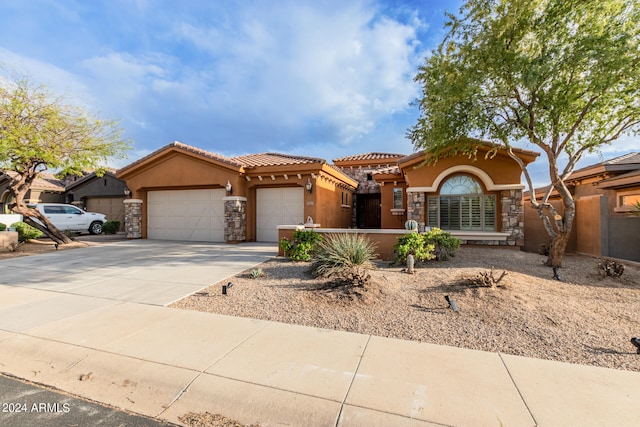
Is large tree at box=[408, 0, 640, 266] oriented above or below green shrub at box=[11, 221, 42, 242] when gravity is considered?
above

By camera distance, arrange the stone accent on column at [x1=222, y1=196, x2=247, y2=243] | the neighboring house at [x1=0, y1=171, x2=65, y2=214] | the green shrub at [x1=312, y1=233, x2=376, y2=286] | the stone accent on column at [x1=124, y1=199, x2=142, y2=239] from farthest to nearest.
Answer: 1. the neighboring house at [x1=0, y1=171, x2=65, y2=214]
2. the stone accent on column at [x1=124, y1=199, x2=142, y2=239]
3. the stone accent on column at [x1=222, y1=196, x2=247, y2=243]
4. the green shrub at [x1=312, y1=233, x2=376, y2=286]

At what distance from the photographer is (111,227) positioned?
18.3 m

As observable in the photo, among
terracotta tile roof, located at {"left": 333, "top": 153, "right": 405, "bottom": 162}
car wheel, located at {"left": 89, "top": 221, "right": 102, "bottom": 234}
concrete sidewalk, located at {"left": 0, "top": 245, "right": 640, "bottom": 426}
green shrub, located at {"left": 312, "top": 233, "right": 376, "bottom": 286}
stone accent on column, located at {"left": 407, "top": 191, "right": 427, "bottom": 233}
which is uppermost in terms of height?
terracotta tile roof, located at {"left": 333, "top": 153, "right": 405, "bottom": 162}

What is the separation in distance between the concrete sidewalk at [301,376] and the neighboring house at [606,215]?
8.74 meters

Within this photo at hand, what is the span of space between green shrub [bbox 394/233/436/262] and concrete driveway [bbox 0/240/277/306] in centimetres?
414

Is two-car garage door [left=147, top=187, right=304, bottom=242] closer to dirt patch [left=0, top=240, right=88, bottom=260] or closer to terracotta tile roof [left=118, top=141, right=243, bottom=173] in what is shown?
terracotta tile roof [left=118, top=141, right=243, bottom=173]

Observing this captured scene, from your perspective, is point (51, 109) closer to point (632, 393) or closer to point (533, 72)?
point (533, 72)

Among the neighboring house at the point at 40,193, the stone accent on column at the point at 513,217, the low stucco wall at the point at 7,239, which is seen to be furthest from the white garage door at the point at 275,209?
the neighboring house at the point at 40,193

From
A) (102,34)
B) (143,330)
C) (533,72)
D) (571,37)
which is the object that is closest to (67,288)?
(143,330)

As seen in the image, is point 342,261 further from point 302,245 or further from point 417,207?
point 417,207

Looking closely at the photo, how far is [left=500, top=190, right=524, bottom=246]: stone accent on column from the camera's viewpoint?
10.8 metres

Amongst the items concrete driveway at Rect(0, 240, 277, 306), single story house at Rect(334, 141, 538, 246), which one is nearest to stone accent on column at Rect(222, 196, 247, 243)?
concrete driveway at Rect(0, 240, 277, 306)

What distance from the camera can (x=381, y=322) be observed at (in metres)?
4.39

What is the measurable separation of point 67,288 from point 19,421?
471cm
